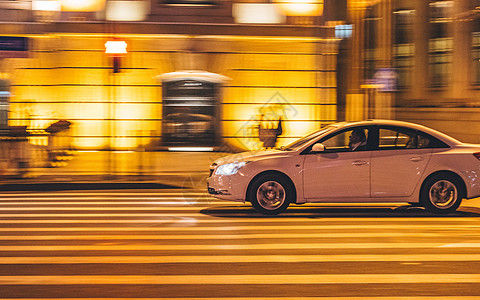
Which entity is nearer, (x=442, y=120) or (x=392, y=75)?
(x=392, y=75)

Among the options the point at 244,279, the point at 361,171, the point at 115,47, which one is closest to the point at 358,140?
the point at 361,171

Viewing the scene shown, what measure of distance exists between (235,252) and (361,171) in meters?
3.59

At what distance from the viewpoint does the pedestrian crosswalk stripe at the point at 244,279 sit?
6.35 m

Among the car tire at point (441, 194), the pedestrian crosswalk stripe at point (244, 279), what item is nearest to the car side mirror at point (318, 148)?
the car tire at point (441, 194)

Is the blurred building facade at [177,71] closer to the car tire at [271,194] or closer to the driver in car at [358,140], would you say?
the driver in car at [358,140]

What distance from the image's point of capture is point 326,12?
21.2 m

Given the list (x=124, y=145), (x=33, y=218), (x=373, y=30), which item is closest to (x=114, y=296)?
(x=33, y=218)

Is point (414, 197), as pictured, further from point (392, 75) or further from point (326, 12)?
point (326, 12)

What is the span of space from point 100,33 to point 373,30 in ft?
67.1

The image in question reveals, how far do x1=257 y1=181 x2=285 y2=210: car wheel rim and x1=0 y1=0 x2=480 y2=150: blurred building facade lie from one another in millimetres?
9647

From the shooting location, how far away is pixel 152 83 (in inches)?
819

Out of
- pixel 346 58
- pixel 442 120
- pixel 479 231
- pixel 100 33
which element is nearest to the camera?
pixel 479 231

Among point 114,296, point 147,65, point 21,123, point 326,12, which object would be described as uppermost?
point 326,12

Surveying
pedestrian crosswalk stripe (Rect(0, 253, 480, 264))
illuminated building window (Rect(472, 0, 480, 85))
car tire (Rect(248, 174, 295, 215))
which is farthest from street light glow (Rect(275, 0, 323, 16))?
pedestrian crosswalk stripe (Rect(0, 253, 480, 264))
